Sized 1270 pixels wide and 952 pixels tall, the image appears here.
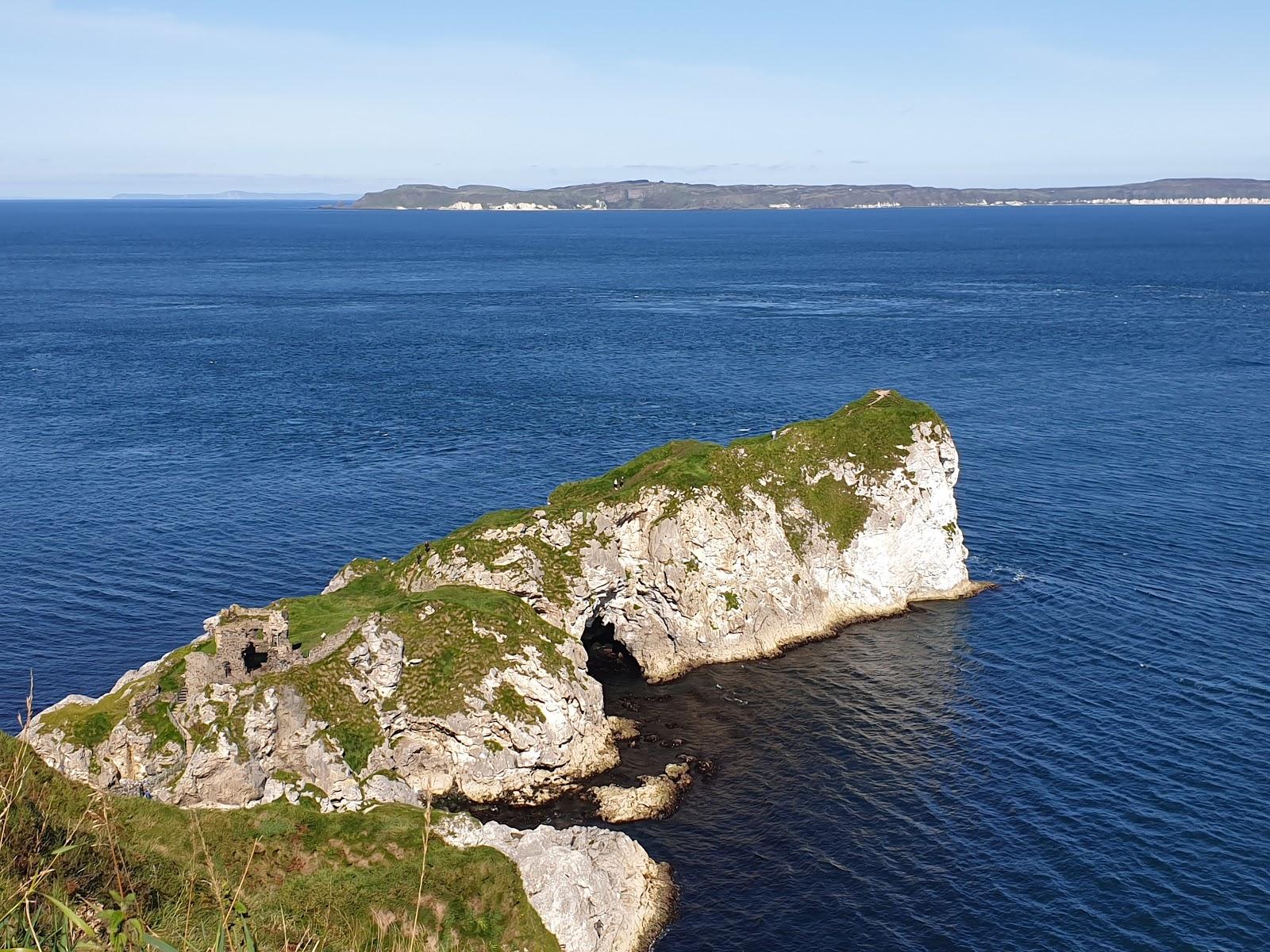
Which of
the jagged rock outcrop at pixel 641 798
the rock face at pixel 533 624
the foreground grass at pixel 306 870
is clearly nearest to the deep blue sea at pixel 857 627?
the jagged rock outcrop at pixel 641 798

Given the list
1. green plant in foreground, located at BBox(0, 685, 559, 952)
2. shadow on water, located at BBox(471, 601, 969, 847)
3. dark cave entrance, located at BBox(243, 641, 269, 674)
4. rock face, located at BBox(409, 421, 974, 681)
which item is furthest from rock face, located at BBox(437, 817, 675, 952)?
rock face, located at BBox(409, 421, 974, 681)

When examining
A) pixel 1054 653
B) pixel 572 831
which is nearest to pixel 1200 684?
pixel 1054 653

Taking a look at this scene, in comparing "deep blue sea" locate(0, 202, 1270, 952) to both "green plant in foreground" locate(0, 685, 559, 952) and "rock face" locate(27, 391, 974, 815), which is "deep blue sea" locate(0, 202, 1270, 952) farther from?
"green plant in foreground" locate(0, 685, 559, 952)

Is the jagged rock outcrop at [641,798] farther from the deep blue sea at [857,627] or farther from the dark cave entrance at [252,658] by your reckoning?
the dark cave entrance at [252,658]

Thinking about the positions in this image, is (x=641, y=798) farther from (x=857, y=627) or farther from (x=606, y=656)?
(x=857, y=627)

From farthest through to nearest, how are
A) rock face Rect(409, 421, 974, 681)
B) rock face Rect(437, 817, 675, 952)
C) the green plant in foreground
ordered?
rock face Rect(409, 421, 974, 681) → rock face Rect(437, 817, 675, 952) → the green plant in foreground

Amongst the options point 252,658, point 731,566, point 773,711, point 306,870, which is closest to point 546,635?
point 773,711

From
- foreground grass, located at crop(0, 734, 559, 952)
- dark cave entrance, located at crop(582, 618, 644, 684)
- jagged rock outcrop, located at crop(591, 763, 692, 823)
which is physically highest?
foreground grass, located at crop(0, 734, 559, 952)
